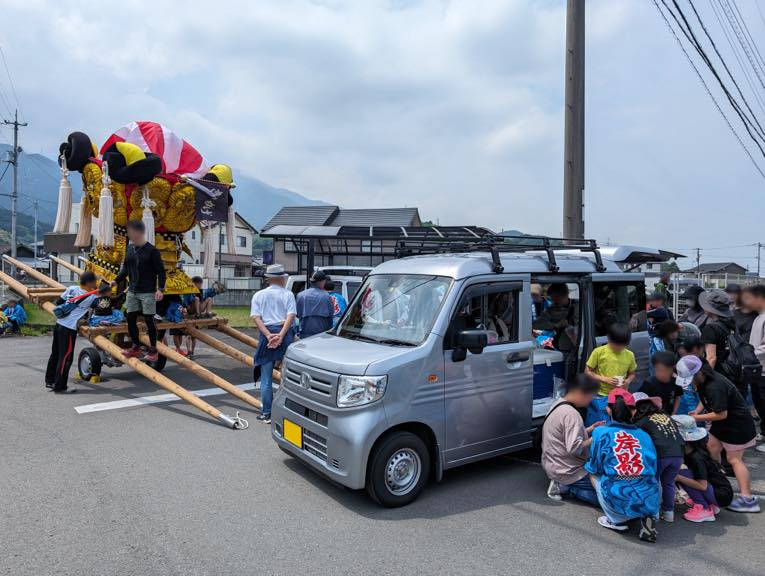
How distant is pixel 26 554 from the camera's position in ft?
10.9

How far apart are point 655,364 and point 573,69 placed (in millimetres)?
5966

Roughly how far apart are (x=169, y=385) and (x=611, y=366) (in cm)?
518

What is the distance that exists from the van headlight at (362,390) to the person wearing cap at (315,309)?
3324 millimetres

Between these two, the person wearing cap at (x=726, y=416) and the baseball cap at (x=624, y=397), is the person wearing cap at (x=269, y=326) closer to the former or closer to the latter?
the baseball cap at (x=624, y=397)

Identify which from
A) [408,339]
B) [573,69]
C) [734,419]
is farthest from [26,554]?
[573,69]

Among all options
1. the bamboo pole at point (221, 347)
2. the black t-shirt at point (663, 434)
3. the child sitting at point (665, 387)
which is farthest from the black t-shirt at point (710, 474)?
the bamboo pole at point (221, 347)

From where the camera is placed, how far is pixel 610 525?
3.87m

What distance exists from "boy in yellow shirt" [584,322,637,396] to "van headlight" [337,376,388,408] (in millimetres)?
2204

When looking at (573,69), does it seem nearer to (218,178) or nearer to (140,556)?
(218,178)

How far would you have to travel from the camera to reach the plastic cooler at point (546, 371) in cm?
557

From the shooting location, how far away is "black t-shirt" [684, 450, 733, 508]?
13.7ft

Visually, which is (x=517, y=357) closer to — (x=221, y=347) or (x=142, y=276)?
(x=221, y=347)

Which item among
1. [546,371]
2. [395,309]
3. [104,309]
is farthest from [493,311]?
[104,309]

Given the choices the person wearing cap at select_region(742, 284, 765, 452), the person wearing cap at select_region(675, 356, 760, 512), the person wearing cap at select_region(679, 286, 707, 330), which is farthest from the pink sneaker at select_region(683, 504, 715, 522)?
the person wearing cap at select_region(679, 286, 707, 330)
